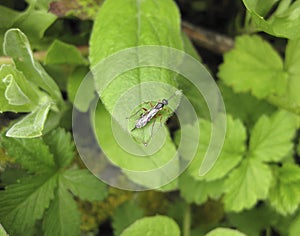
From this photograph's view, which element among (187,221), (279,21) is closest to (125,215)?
(187,221)

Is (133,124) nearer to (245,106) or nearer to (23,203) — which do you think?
(23,203)

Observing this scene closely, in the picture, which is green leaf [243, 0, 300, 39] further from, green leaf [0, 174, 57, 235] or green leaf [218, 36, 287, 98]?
green leaf [0, 174, 57, 235]

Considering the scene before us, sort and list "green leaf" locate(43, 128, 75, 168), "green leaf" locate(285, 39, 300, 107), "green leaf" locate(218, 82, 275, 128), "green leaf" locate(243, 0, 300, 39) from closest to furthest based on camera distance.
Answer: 1. "green leaf" locate(243, 0, 300, 39)
2. "green leaf" locate(43, 128, 75, 168)
3. "green leaf" locate(285, 39, 300, 107)
4. "green leaf" locate(218, 82, 275, 128)

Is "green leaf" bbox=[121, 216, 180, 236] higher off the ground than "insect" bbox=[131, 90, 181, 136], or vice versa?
"insect" bbox=[131, 90, 181, 136]

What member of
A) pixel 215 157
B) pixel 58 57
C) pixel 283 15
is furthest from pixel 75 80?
pixel 283 15

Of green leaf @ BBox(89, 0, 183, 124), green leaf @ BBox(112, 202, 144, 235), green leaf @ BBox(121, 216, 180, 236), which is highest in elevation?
green leaf @ BBox(89, 0, 183, 124)

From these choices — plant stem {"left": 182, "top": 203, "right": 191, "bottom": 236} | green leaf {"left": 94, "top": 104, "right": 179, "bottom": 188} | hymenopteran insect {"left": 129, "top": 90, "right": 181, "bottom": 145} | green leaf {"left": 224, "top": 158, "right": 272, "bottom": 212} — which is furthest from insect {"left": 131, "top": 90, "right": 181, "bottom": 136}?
plant stem {"left": 182, "top": 203, "right": 191, "bottom": 236}

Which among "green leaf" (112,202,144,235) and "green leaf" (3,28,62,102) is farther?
"green leaf" (112,202,144,235)
